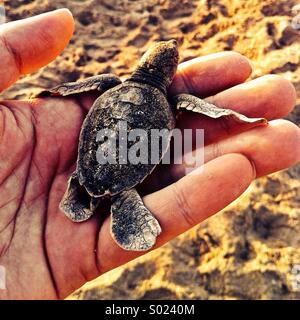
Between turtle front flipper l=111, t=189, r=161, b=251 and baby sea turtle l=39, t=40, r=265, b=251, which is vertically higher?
baby sea turtle l=39, t=40, r=265, b=251

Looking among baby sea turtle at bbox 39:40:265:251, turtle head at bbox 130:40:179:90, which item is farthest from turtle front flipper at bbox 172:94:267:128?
turtle head at bbox 130:40:179:90

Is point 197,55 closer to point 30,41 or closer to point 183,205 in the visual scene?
point 30,41

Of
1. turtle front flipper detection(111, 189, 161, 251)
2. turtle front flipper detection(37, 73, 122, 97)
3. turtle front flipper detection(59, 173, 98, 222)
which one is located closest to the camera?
turtle front flipper detection(111, 189, 161, 251)

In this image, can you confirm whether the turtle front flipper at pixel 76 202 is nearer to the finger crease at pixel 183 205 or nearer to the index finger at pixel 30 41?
the finger crease at pixel 183 205

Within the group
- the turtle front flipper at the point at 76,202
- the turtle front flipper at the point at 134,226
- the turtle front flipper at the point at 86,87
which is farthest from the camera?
the turtle front flipper at the point at 86,87

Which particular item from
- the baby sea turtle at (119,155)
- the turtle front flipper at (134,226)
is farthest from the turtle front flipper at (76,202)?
the turtle front flipper at (134,226)

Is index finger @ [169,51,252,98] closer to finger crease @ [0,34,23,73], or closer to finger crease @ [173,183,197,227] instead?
finger crease @ [173,183,197,227]

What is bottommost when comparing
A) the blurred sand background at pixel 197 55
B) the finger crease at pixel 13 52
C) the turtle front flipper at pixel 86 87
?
the blurred sand background at pixel 197 55

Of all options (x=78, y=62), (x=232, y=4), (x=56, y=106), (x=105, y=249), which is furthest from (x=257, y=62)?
(x=105, y=249)
